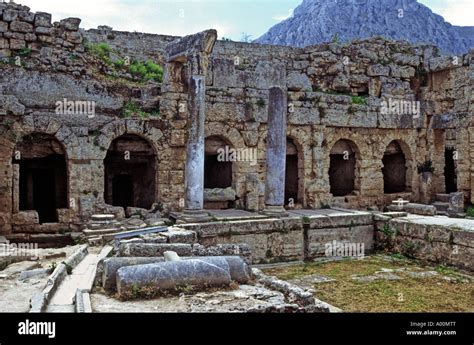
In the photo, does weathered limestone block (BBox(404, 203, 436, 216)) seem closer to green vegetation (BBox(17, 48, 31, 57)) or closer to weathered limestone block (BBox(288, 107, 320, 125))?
weathered limestone block (BBox(288, 107, 320, 125))

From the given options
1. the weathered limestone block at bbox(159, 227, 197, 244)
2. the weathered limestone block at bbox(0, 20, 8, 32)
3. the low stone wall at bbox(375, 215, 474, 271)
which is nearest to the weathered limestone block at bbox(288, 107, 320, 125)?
the low stone wall at bbox(375, 215, 474, 271)

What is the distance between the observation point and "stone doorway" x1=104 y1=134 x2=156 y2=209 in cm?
1614

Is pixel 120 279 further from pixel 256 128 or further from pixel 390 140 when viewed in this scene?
pixel 390 140

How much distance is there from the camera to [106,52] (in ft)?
57.3

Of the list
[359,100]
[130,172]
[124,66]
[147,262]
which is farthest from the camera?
[359,100]

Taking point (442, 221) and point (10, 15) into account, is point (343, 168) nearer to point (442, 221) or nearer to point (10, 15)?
point (442, 221)

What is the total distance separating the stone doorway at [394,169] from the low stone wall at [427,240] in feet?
20.5

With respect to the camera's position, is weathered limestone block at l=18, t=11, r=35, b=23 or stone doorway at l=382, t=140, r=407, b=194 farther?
stone doorway at l=382, t=140, r=407, b=194

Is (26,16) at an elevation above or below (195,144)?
above

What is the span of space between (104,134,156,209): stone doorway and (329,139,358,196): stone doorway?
23.0 feet

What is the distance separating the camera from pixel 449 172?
835 inches

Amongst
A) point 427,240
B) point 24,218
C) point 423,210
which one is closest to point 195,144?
point 24,218

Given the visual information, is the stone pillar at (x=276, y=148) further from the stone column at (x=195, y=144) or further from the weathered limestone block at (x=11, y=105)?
the weathered limestone block at (x=11, y=105)

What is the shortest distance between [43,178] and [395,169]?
1361cm
